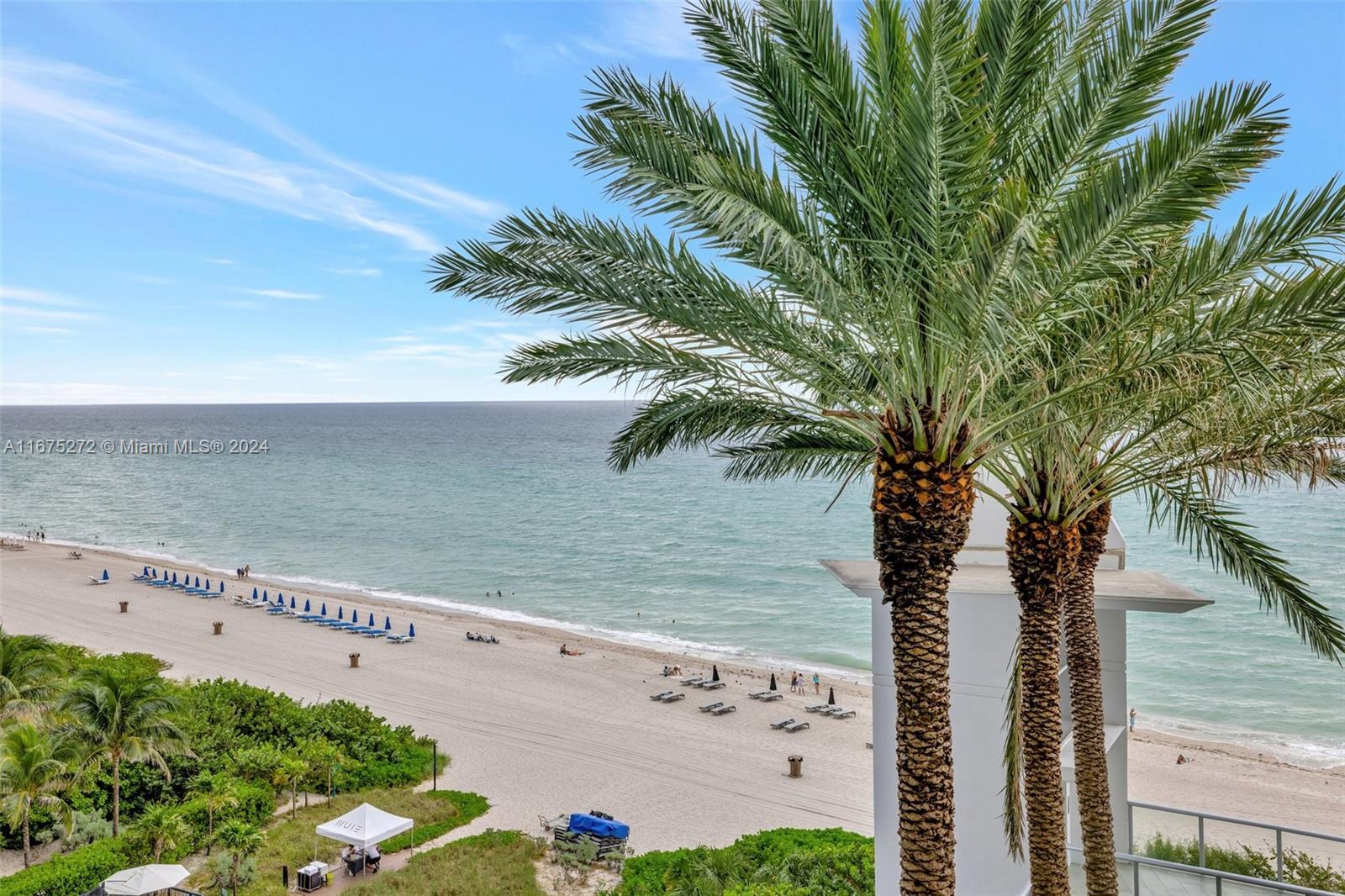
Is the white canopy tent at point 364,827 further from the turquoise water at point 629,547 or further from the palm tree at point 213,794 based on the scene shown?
the turquoise water at point 629,547

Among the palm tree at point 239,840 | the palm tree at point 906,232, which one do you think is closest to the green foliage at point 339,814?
the palm tree at point 239,840

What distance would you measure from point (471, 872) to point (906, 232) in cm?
1205

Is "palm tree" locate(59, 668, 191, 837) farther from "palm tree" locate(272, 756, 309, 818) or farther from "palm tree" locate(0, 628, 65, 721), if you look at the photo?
"palm tree" locate(272, 756, 309, 818)

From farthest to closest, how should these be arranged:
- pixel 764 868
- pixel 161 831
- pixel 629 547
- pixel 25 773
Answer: pixel 629 547
pixel 161 831
pixel 25 773
pixel 764 868

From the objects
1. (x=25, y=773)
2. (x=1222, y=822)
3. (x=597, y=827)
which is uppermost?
(x=1222, y=822)

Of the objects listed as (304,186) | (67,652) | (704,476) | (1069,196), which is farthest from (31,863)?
(304,186)

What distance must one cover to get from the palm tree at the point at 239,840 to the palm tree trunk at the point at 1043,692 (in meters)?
11.5

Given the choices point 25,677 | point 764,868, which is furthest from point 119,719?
point 764,868

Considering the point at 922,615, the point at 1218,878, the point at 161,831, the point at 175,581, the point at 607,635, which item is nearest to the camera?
the point at 922,615

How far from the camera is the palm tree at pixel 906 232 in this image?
172 inches

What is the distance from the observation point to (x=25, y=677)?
14.8m

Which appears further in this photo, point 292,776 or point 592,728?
point 592,728

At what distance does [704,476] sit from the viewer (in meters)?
95.1

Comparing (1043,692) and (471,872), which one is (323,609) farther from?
(1043,692)
